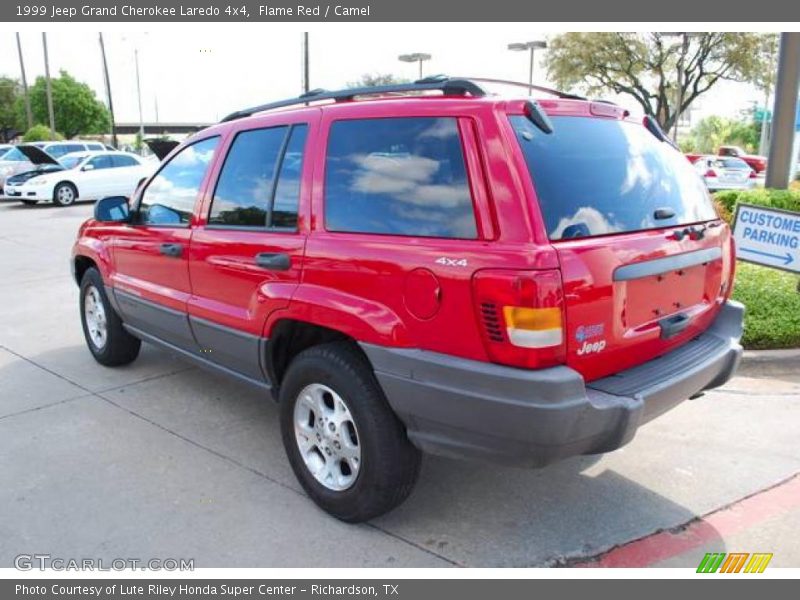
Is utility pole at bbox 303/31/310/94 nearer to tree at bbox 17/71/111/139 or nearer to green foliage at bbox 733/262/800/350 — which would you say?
green foliage at bbox 733/262/800/350

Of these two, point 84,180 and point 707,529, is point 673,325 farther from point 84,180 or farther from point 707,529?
point 84,180

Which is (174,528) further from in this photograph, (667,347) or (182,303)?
(667,347)

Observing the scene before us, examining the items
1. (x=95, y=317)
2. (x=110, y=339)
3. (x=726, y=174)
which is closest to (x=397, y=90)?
(x=110, y=339)

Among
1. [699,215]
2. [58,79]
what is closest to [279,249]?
[699,215]

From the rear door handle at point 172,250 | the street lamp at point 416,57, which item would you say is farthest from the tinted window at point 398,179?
the street lamp at point 416,57

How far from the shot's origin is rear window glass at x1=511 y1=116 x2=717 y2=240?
275 centimetres

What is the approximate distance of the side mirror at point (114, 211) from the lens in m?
4.86

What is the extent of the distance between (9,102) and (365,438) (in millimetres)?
68276

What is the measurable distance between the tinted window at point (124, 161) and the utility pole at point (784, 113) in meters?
17.9

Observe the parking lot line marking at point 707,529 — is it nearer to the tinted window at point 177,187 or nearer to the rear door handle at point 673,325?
the rear door handle at point 673,325

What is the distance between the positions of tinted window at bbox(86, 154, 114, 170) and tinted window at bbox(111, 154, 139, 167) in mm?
151

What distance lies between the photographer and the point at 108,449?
4059 mm

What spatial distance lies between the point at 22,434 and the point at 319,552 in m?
2.36

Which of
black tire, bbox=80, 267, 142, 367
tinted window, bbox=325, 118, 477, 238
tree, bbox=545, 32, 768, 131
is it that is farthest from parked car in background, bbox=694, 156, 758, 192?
tinted window, bbox=325, 118, 477, 238
